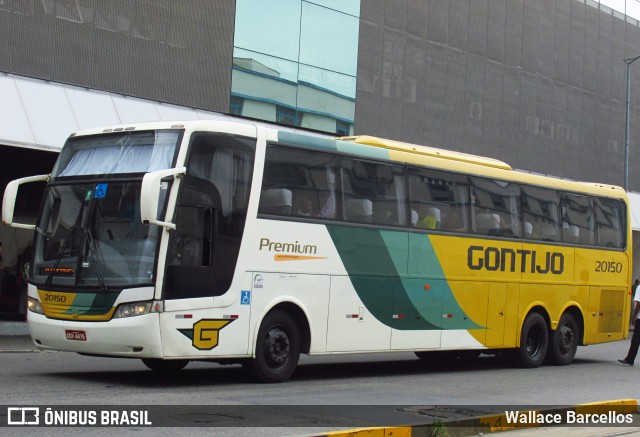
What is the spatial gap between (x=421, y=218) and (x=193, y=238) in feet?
15.7

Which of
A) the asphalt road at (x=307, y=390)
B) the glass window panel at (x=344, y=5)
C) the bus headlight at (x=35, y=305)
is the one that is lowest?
the asphalt road at (x=307, y=390)

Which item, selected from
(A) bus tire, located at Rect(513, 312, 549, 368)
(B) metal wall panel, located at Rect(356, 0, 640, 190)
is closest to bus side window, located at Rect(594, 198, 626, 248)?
(A) bus tire, located at Rect(513, 312, 549, 368)

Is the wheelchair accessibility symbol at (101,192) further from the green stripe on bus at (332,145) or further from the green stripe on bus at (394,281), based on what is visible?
the green stripe on bus at (394,281)

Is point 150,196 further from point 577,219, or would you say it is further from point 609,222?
point 609,222

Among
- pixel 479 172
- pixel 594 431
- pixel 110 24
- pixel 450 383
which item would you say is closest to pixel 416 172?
pixel 479 172

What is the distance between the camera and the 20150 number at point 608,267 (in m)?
20.5

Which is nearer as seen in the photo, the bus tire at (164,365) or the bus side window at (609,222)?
the bus tire at (164,365)

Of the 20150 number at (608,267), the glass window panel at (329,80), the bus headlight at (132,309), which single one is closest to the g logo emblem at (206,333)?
the bus headlight at (132,309)

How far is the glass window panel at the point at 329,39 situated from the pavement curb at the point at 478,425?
18.0 m

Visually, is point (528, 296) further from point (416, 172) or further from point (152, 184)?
point (152, 184)

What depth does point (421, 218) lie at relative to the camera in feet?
52.6

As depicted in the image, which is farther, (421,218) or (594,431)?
(421,218)

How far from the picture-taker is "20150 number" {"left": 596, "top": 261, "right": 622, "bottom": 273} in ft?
67.2

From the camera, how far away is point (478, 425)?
32.4 ft
